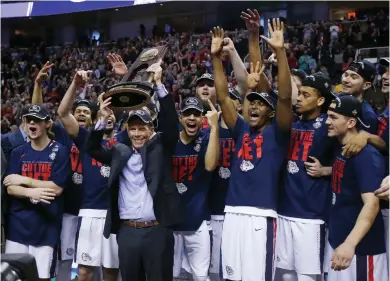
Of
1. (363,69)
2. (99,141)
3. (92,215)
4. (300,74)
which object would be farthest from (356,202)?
(92,215)

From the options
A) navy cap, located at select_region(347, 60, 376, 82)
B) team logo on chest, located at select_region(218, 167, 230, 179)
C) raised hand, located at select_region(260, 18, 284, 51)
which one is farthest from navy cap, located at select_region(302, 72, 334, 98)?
team logo on chest, located at select_region(218, 167, 230, 179)

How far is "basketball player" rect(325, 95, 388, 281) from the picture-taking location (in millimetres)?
4051

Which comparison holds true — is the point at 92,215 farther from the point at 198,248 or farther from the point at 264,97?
the point at 264,97

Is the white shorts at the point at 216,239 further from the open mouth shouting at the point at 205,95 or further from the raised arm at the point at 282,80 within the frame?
the raised arm at the point at 282,80

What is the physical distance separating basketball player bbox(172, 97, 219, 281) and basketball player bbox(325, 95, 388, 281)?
52.1 inches

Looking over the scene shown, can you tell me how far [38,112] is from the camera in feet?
17.8

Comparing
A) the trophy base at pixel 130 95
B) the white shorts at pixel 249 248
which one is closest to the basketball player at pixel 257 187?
the white shorts at pixel 249 248

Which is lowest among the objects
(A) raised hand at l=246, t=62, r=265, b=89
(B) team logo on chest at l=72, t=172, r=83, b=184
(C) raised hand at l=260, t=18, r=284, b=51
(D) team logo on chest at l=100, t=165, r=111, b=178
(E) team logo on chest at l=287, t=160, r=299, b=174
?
(B) team logo on chest at l=72, t=172, r=83, b=184

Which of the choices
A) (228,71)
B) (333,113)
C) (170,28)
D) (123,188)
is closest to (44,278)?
(123,188)

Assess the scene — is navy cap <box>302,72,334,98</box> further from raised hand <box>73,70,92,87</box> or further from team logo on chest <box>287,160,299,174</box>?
raised hand <box>73,70,92,87</box>

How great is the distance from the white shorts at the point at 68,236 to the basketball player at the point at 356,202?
2572mm

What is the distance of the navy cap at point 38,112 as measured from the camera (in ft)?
17.7

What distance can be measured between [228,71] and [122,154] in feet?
31.3

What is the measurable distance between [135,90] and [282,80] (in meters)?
1.07
